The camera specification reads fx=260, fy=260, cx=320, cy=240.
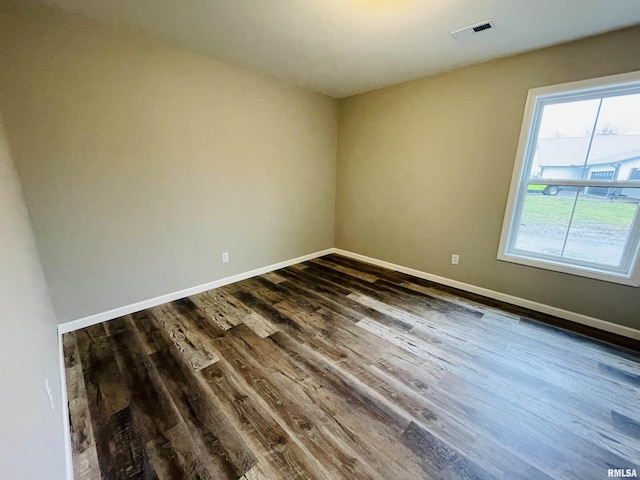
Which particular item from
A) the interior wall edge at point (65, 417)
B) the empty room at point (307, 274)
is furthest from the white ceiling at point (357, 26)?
the interior wall edge at point (65, 417)

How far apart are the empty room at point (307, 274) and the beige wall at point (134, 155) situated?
0.02m

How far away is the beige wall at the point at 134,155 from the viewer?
1.89m

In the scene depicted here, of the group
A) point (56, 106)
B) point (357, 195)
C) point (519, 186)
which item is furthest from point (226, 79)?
point (519, 186)

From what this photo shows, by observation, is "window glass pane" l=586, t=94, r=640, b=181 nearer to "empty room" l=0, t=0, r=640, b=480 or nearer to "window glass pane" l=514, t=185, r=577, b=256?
"empty room" l=0, t=0, r=640, b=480

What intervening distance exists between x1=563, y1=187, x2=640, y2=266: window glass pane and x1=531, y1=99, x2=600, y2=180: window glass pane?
0.90ft

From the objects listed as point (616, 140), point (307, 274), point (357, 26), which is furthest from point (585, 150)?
point (307, 274)

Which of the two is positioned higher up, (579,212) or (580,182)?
(580,182)

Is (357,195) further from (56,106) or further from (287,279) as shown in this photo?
(56,106)

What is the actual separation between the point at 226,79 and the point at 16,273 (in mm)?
2489

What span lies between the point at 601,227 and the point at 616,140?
29.1 inches

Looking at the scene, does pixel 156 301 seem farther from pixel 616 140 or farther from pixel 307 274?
pixel 616 140

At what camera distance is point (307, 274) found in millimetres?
3541

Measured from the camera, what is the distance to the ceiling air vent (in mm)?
1938

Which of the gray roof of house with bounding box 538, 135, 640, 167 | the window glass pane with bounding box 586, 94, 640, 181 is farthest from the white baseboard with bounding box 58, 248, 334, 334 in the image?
the window glass pane with bounding box 586, 94, 640, 181
